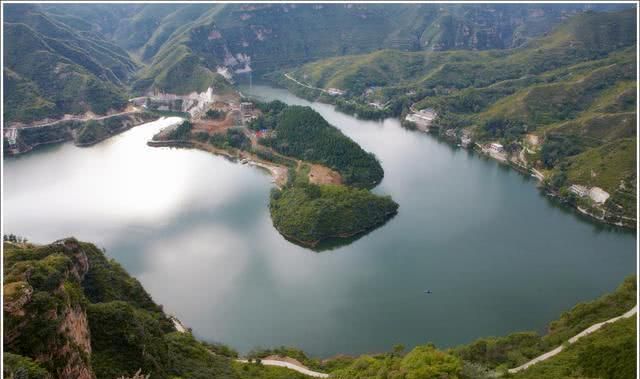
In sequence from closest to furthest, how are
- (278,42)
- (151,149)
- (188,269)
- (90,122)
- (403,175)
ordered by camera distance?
(188,269) → (403,175) → (151,149) → (90,122) → (278,42)

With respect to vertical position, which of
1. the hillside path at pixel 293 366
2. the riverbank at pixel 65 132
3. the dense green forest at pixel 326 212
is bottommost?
the riverbank at pixel 65 132

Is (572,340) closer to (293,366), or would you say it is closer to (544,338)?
(544,338)

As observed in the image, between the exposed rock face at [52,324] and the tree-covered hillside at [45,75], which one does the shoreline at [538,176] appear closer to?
the tree-covered hillside at [45,75]

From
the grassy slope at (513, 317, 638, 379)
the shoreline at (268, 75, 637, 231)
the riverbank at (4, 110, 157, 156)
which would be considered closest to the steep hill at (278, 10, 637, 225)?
the shoreline at (268, 75, 637, 231)

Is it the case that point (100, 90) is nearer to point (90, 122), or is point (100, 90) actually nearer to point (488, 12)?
point (90, 122)

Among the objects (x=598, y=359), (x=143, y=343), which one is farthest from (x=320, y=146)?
(x=598, y=359)

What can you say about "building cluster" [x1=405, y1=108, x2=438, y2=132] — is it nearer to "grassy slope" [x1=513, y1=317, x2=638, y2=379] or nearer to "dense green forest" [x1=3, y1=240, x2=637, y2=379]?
"dense green forest" [x1=3, y1=240, x2=637, y2=379]

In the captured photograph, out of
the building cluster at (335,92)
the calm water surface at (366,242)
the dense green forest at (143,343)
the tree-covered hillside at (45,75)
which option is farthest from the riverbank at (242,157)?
the building cluster at (335,92)

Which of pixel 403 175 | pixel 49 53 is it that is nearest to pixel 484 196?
pixel 403 175
